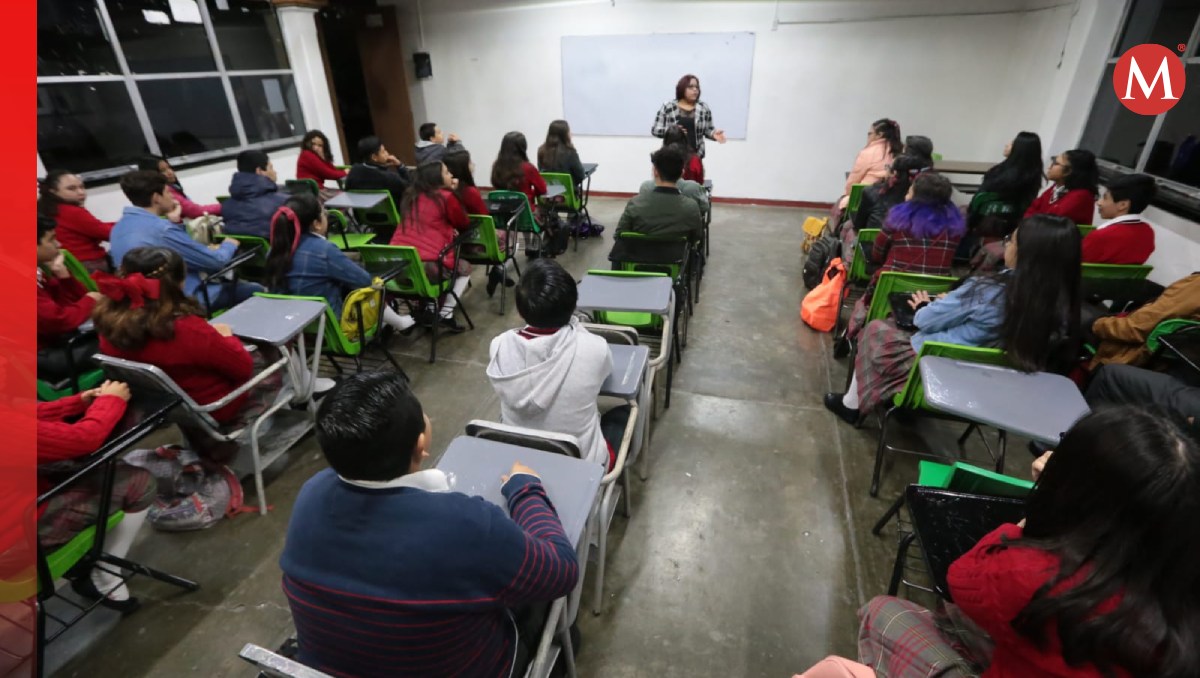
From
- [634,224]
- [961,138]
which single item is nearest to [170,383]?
[634,224]

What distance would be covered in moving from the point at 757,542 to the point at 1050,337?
124 centimetres

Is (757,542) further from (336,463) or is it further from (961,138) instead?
(961,138)

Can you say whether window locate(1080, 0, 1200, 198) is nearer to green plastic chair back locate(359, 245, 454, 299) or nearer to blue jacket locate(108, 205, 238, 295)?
green plastic chair back locate(359, 245, 454, 299)

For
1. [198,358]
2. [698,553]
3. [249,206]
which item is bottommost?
[698,553]

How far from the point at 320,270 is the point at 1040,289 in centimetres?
299

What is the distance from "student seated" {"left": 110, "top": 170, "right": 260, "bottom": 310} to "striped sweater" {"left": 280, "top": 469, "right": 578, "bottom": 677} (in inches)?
97.1

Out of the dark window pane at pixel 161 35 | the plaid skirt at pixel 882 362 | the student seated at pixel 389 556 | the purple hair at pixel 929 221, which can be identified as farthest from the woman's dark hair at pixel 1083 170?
the dark window pane at pixel 161 35

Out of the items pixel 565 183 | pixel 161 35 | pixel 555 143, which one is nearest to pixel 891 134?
pixel 565 183

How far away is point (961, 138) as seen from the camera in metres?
5.69

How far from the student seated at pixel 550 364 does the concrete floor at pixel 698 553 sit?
629mm

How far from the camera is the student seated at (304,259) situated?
2494mm

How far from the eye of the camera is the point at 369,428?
815 mm

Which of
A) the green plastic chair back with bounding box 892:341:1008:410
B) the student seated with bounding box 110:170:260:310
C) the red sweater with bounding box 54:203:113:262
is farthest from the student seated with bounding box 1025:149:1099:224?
the red sweater with bounding box 54:203:113:262

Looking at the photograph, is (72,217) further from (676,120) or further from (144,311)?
(676,120)
